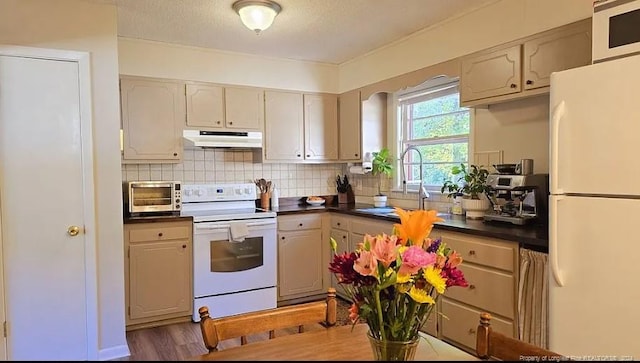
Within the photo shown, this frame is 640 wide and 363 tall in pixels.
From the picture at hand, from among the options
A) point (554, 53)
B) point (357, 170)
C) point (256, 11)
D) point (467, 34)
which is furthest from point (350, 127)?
point (554, 53)

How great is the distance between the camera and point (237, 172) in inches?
178

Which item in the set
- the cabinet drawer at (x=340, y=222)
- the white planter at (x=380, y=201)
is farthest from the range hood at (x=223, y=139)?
the white planter at (x=380, y=201)

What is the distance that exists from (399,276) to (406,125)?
12.1 feet

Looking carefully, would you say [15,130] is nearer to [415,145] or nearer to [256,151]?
[256,151]

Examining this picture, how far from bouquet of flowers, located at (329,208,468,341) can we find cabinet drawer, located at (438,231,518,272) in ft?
5.83

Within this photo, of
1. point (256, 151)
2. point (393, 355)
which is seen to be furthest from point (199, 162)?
point (393, 355)

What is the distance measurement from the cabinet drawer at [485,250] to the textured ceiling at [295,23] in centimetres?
165

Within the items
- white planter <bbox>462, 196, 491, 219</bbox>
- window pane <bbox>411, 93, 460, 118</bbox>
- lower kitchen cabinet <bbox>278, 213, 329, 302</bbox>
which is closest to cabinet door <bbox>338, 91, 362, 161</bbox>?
window pane <bbox>411, 93, 460, 118</bbox>

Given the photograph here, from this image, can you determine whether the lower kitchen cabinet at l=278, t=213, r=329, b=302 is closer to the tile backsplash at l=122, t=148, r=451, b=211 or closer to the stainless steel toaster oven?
the tile backsplash at l=122, t=148, r=451, b=211

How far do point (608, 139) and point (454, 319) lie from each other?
5.20ft

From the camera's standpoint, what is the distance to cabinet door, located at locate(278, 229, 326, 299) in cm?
415

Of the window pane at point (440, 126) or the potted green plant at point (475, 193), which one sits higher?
the window pane at point (440, 126)

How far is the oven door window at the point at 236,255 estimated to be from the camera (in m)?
3.79

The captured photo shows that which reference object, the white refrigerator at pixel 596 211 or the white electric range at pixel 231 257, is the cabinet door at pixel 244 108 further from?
the white refrigerator at pixel 596 211
